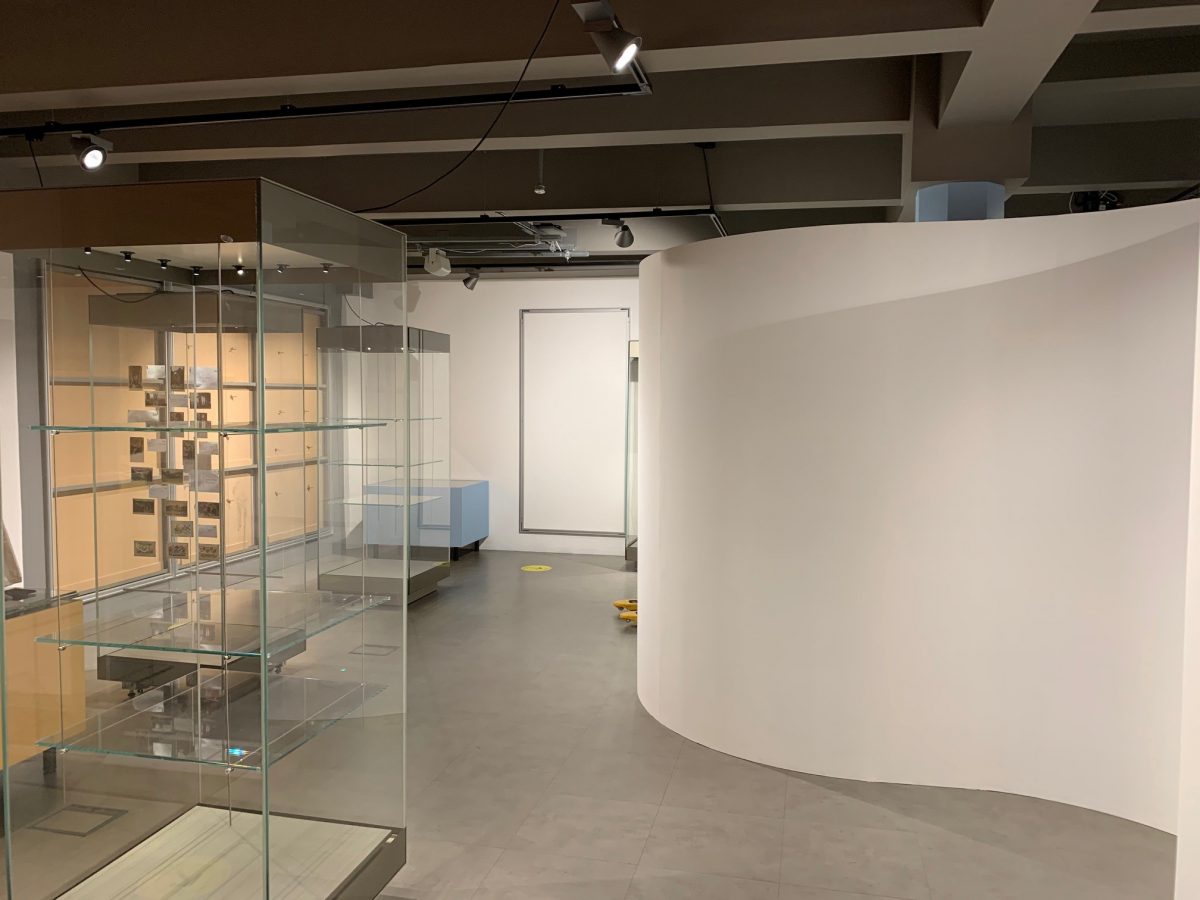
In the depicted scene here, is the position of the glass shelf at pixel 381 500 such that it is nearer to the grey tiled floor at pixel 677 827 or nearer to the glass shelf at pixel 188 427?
the glass shelf at pixel 188 427

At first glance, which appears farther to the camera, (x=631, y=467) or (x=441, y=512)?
(x=631, y=467)

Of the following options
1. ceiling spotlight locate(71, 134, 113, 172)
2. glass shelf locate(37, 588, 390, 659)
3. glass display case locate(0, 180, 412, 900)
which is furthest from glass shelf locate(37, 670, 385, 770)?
ceiling spotlight locate(71, 134, 113, 172)

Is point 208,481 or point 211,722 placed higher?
point 208,481

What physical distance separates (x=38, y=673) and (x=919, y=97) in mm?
5092

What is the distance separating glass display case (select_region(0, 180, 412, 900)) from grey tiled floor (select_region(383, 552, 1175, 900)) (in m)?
0.83

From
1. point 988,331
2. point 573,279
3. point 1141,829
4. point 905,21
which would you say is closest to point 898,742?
point 1141,829

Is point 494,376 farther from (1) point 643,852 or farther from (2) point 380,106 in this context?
(1) point 643,852

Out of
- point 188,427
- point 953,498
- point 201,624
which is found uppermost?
point 188,427

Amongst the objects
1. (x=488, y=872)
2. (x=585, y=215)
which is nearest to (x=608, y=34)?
(x=488, y=872)

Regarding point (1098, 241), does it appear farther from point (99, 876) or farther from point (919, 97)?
point (99, 876)

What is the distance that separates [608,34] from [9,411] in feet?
8.12

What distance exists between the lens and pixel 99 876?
3119 mm

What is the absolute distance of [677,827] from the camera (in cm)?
406

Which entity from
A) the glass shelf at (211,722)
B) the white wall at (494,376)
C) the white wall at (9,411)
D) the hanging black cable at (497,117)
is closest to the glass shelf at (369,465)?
the glass shelf at (211,722)
